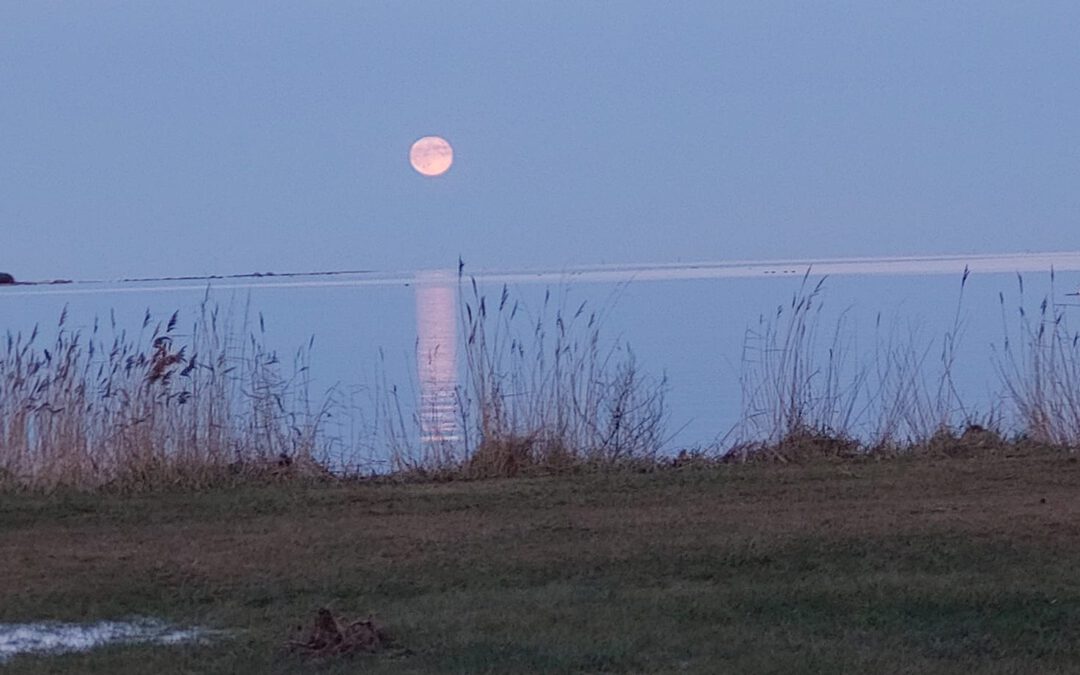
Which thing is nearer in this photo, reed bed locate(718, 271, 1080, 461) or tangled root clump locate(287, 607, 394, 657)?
tangled root clump locate(287, 607, 394, 657)

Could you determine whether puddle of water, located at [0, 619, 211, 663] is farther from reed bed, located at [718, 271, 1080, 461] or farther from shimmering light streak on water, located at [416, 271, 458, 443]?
reed bed, located at [718, 271, 1080, 461]

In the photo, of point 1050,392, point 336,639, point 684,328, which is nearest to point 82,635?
point 336,639

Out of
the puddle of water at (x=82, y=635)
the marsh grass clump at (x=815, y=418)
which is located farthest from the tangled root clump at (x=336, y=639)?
the marsh grass clump at (x=815, y=418)

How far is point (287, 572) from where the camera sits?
599 centimetres

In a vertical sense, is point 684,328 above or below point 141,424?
above

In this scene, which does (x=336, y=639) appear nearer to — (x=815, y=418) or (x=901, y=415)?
(x=815, y=418)

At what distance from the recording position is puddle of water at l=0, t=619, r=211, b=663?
191 inches

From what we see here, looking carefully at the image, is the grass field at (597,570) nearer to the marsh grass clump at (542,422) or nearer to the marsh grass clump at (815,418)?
the marsh grass clump at (542,422)

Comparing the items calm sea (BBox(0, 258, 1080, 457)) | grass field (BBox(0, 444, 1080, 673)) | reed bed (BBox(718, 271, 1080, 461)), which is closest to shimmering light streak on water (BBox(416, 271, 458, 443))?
calm sea (BBox(0, 258, 1080, 457))

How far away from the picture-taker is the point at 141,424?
905 cm

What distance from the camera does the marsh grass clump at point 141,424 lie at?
8.91m

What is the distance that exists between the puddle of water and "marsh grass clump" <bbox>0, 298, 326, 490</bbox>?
3.51 meters

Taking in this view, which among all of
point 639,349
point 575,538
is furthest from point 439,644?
point 639,349

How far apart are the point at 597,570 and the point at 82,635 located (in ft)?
6.40
